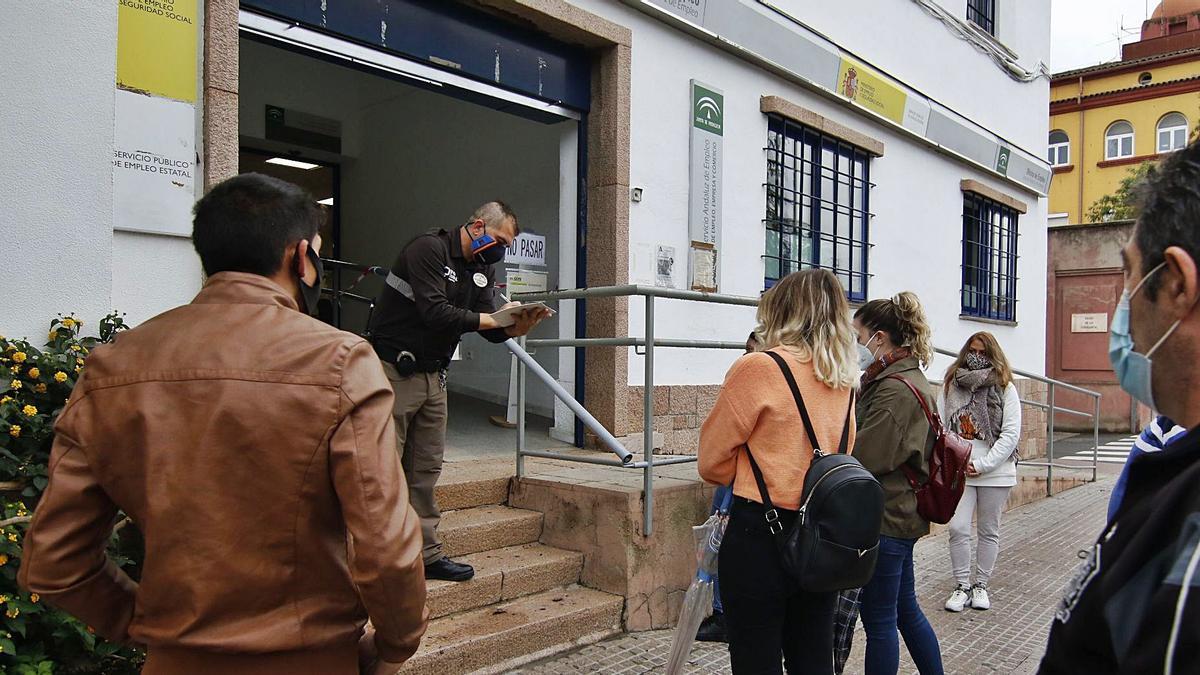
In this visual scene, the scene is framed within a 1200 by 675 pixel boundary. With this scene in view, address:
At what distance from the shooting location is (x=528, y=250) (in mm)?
6934

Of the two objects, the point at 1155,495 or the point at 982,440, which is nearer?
the point at 1155,495

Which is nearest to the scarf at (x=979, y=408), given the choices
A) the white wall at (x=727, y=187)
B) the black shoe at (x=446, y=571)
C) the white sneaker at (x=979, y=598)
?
the white sneaker at (x=979, y=598)

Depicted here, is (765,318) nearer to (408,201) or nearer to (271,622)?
(271,622)

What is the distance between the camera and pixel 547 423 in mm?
7109

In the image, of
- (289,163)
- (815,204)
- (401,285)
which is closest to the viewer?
(401,285)

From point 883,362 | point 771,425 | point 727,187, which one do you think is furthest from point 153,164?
point 727,187

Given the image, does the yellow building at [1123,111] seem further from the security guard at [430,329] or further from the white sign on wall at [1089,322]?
the security guard at [430,329]

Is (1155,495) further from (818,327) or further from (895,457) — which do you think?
(895,457)

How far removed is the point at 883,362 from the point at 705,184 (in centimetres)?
378

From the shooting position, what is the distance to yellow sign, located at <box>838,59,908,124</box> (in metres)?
8.62

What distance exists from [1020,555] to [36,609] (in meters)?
6.58

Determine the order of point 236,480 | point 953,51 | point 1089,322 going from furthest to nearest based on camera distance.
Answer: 1. point 1089,322
2. point 953,51
3. point 236,480

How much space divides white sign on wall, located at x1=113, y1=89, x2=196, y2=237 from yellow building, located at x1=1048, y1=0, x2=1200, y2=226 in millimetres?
30688

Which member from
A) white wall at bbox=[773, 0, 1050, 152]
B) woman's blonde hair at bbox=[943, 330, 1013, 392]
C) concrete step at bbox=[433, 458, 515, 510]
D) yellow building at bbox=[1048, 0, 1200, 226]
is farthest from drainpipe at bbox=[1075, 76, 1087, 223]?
concrete step at bbox=[433, 458, 515, 510]
